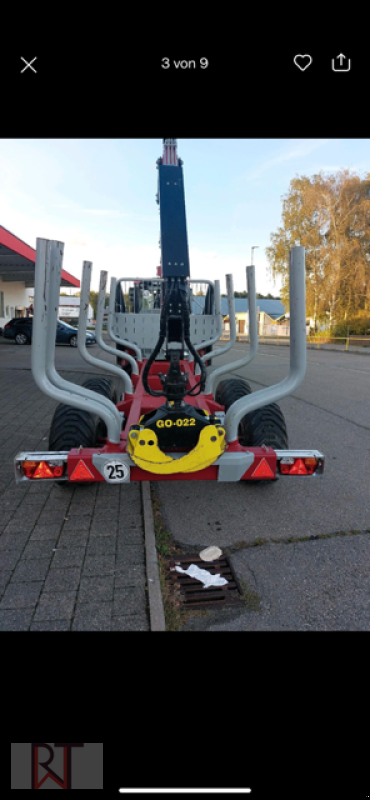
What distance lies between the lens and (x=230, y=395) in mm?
5121

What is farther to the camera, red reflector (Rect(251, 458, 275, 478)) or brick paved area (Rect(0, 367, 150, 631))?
red reflector (Rect(251, 458, 275, 478))

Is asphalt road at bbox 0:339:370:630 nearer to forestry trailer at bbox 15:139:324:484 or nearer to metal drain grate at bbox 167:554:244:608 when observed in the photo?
metal drain grate at bbox 167:554:244:608

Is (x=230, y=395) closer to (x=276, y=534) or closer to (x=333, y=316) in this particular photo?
(x=276, y=534)

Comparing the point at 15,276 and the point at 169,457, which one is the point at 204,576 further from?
the point at 15,276

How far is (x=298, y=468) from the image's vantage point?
3080mm

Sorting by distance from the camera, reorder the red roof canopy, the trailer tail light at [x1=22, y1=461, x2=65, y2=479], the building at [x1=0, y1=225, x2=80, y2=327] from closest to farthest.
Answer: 1. the trailer tail light at [x1=22, y1=461, x2=65, y2=479]
2. the red roof canopy
3. the building at [x1=0, y1=225, x2=80, y2=327]

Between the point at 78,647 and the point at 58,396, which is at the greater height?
the point at 58,396

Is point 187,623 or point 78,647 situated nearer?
point 78,647

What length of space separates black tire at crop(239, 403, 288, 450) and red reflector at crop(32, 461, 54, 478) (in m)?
1.80

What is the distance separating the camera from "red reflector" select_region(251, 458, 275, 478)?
305 centimetres

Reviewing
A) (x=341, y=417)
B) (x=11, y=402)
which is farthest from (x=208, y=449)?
(x=11, y=402)

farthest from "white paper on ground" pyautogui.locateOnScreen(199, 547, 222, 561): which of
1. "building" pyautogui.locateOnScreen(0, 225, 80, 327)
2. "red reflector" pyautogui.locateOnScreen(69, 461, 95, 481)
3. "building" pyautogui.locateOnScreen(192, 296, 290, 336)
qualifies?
"building" pyautogui.locateOnScreen(192, 296, 290, 336)

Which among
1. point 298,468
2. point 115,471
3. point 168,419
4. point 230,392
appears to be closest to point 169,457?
point 168,419

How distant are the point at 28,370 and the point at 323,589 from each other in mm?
10709
